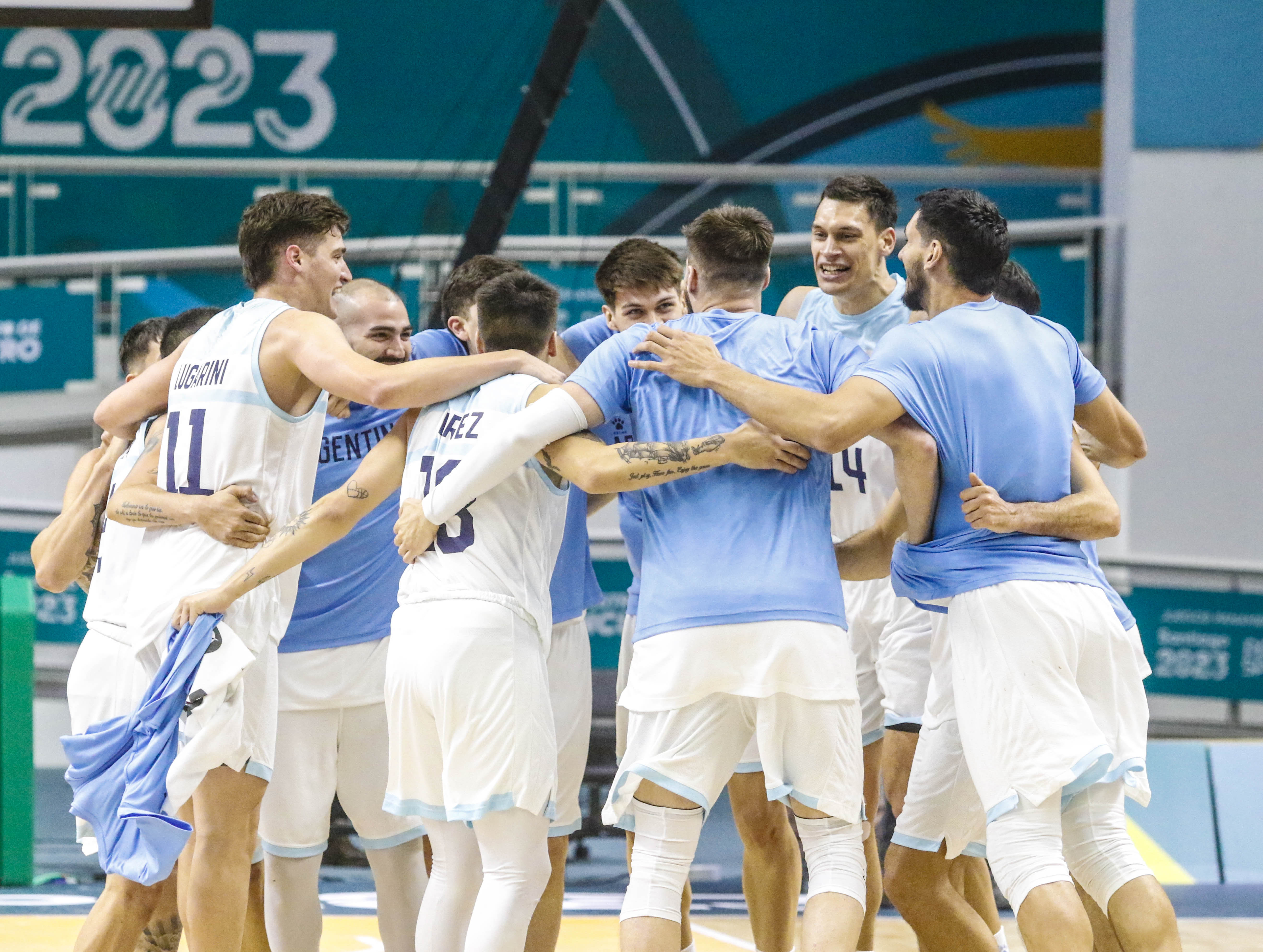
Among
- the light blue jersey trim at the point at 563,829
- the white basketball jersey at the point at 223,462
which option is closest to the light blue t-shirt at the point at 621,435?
the light blue jersey trim at the point at 563,829

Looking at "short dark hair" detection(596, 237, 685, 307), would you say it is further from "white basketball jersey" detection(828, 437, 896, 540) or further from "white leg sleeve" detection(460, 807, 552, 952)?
"white leg sleeve" detection(460, 807, 552, 952)

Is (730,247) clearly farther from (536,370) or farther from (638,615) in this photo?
(638,615)

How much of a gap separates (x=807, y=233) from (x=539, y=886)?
8.02 meters

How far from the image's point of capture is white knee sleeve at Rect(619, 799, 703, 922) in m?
3.35

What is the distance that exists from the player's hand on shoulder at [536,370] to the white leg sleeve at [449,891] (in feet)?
3.79

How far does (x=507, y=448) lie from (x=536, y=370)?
318 millimetres

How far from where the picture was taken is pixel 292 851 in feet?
13.0

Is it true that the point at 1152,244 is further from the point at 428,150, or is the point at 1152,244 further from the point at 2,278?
the point at 2,278

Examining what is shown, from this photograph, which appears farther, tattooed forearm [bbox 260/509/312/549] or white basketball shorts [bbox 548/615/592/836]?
white basketball shorts [bbox 548/615/592/836]

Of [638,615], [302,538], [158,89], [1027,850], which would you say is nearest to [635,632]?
[638,615]

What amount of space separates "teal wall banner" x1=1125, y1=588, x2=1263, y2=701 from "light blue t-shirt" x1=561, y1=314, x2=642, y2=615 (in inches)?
241

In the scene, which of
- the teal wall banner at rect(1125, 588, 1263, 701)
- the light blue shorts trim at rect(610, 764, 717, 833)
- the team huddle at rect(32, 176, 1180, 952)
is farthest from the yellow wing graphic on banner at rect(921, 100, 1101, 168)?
the light blue shorts trim at rect(610, 764, 717, 833)

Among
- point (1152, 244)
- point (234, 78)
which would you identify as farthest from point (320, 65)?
point (1152, 244)

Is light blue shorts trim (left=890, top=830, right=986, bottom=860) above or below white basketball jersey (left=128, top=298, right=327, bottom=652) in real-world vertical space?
below
